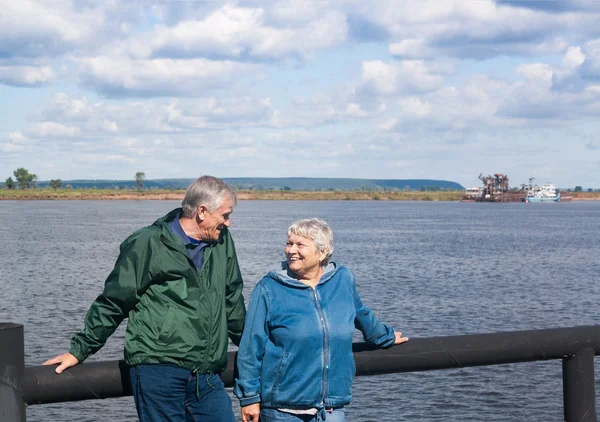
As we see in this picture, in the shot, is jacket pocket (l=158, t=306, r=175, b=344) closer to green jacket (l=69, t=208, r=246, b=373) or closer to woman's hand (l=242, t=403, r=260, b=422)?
green jacket (l=69, t=208, r=246, b=373)

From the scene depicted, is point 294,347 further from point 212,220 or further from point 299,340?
point 212,220

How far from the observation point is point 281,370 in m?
3.76

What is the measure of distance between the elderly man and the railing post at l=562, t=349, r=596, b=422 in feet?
5.80

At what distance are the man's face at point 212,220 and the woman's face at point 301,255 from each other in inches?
12.3

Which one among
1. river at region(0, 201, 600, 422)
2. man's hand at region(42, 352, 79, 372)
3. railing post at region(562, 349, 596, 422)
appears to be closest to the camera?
man's hand at region(42, 352, 79, 372)

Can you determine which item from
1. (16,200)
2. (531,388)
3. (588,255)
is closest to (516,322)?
(531,388)

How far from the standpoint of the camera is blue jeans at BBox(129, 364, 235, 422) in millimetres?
3641

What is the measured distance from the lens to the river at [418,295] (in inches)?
590

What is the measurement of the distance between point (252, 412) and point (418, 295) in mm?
27226

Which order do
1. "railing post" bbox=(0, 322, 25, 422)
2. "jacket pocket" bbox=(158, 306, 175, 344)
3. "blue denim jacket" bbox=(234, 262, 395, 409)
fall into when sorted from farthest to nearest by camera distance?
1. "blue denim jacket" bbox=(234, 262, 395, 409)
2. "jacket pocket" bbox=(158, 306, 175, 344)
3. "railing post" bbox=(0, 322, 25, 422)

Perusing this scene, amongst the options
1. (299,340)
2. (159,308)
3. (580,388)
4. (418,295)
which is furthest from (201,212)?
(418,295)

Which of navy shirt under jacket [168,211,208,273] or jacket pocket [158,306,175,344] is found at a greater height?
navy shirt under jacket [168,211,208,273]

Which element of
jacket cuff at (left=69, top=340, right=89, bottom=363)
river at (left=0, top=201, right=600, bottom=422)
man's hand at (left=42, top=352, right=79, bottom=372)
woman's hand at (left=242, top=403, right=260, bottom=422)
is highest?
jacket cuff at (left=69, top=340, right=89, bottom=363)

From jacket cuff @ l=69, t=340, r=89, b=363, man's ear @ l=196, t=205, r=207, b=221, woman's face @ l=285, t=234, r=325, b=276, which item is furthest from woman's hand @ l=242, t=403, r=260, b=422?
man's ear @ l=196, t=205, r=207, b=221
